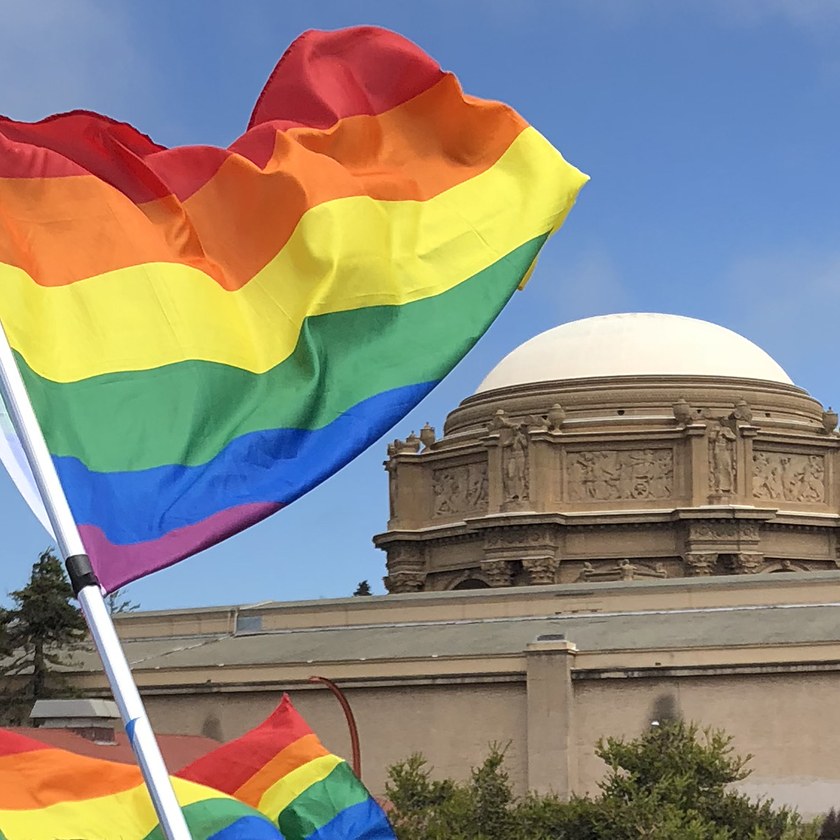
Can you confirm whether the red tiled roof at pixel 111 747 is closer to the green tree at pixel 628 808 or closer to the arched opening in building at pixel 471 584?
the green tree at pixel 628 808

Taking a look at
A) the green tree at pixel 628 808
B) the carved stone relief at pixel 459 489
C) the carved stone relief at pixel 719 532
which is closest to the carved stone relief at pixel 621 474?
the carved stone relief at pixel 719 532

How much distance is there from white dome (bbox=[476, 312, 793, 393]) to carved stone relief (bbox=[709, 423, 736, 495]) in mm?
2689

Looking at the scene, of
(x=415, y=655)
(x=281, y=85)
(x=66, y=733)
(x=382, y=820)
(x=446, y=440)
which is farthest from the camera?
(x=446, y=440)

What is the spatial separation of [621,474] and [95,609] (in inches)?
1813

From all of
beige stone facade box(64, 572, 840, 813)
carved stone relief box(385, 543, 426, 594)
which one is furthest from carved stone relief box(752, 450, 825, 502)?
beige stone facade box(64, 572, 840, 813)

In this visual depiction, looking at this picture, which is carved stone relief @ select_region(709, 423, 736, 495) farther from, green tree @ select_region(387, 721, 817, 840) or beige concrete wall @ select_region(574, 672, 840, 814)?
green tree @ select_region(387, 721, 817, 840)

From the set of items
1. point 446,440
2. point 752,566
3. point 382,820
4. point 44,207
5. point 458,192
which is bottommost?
point 382,820

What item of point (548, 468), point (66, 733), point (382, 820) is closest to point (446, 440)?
point (548, 468)

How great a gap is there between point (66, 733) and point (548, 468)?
27160mm

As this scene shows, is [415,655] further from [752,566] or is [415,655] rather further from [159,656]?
[752,566]

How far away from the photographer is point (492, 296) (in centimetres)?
1149

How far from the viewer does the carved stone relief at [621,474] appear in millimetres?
52938

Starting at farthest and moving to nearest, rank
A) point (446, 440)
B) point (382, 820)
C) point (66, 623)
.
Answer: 1. point (446, 440)
2. point (66, 623)
3. point (382, 820)

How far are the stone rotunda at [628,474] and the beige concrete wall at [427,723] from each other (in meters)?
14.1
